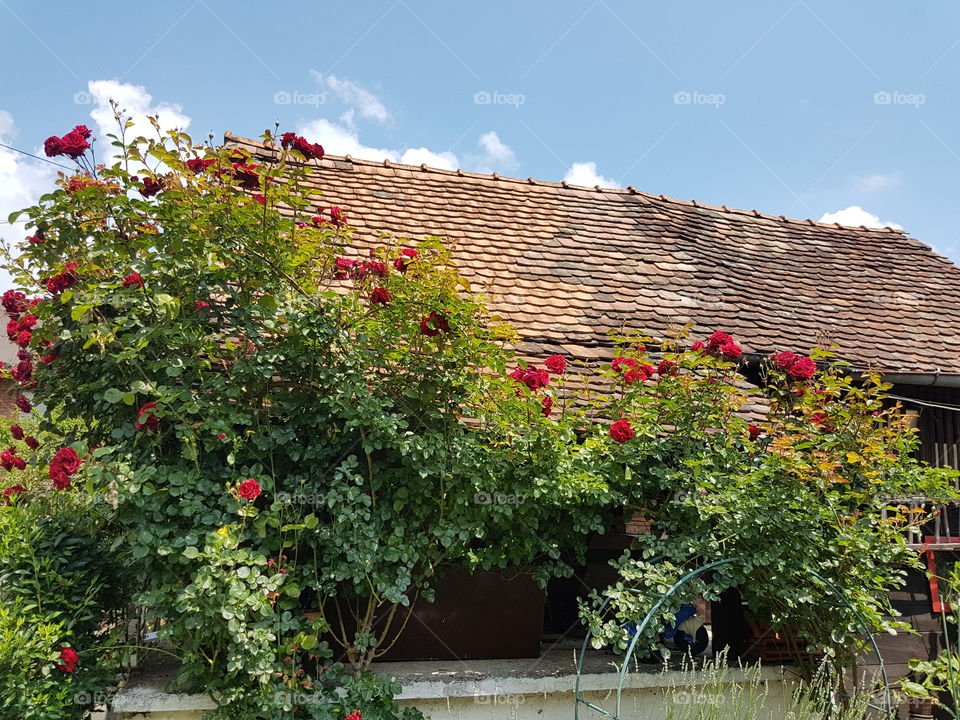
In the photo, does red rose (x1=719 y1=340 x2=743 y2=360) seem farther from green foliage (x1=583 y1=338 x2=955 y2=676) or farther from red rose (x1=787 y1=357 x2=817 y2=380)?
red rose (x1=787 y1=357 x2=817 y2=380)

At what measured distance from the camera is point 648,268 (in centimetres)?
736

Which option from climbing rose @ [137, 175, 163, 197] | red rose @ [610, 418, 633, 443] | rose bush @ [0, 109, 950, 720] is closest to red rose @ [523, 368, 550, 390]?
rose bush @ [0, 109, 950, 720]

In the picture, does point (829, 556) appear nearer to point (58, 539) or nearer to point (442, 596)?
point (442, 596)

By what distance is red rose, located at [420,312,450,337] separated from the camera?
155 inches

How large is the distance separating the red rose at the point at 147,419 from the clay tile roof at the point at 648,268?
296cm

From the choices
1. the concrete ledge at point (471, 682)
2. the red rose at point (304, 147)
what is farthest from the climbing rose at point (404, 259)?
the concrete ledge at point (471, 682)

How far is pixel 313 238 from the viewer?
4121 mm

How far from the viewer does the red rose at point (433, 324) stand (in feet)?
12.9

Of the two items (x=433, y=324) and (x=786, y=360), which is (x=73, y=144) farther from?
(x=786, y=360)

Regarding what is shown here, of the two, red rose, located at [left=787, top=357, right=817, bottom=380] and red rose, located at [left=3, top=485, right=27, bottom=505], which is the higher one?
red rose, located at [left=787, top=357, right=817, bottom=380]

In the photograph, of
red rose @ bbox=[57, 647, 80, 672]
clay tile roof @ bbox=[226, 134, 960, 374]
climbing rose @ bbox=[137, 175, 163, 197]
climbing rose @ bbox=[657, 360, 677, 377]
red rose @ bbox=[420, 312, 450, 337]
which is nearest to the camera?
red rose @ bbox=[57, 647, 80, 672]

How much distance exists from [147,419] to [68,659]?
52.7 inches

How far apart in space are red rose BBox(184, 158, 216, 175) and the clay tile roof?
8.54 ft

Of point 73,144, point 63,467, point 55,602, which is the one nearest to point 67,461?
point 63,467
